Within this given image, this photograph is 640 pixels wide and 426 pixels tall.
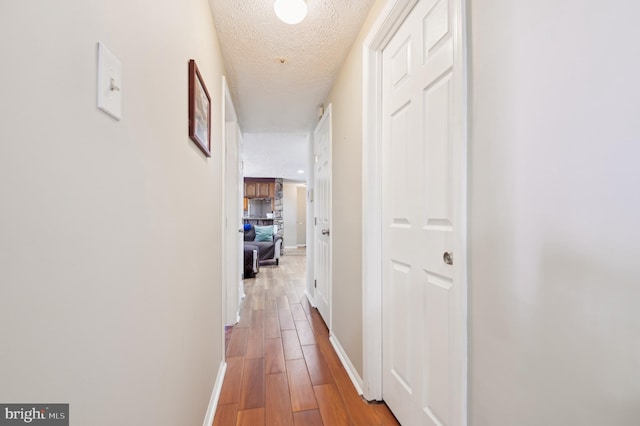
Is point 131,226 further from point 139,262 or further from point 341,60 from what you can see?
point 341,60

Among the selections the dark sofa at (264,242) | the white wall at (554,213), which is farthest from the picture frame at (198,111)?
the dark sofa at (264,242)

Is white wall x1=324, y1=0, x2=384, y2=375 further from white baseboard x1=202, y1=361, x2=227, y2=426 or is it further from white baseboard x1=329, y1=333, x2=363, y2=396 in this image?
white baseboard x1=202, y1=361, x2=227, y2=426

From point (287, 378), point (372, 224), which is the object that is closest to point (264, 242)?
point (287, 378)

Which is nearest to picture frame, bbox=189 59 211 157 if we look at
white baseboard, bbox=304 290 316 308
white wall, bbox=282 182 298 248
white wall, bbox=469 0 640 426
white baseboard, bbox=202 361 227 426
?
white wall, bbox=469 0 640 426

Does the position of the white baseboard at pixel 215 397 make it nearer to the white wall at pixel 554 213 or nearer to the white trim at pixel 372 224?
the white trim at pixel 372 224

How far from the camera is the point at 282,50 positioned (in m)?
2.04

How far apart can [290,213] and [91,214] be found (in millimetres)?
9694

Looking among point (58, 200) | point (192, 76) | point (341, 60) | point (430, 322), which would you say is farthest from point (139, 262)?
point (341, 60)

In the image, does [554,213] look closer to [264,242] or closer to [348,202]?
[348,202]

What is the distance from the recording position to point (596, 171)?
552mm

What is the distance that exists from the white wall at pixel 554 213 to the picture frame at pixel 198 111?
105 centimetres

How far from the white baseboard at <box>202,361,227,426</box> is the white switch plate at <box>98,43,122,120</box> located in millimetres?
1490

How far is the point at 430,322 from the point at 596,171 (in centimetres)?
85

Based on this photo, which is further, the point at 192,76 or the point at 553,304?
the point at 192,76
